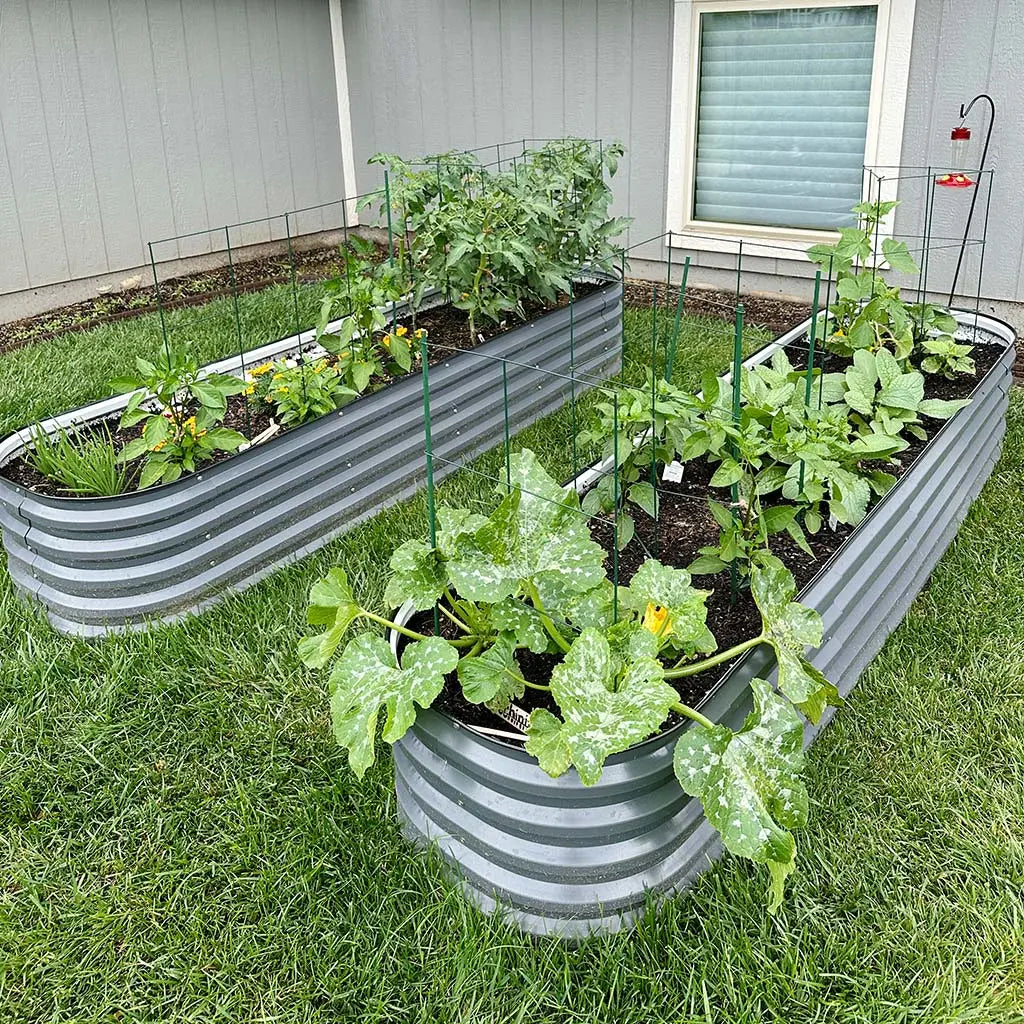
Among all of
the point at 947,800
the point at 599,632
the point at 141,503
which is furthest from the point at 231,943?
the point at 947,800

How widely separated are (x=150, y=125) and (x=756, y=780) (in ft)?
16.5

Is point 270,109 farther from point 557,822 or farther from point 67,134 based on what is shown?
point 557,822

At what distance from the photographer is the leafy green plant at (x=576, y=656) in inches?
59.0

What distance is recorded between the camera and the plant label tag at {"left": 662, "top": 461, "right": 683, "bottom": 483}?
8.19 feet

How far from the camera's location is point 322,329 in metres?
3.18

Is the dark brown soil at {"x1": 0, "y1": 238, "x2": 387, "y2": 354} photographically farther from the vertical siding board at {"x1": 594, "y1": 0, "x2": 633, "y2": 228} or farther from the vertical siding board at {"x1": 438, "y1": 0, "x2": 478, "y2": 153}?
the vertical siding board at {"x1": 594, "y1": 0, "x2": 633, "y2": 228}

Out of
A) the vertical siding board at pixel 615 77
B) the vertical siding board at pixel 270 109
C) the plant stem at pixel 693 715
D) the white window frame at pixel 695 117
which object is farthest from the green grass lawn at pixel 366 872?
the vertical siding board at pixel 270 109

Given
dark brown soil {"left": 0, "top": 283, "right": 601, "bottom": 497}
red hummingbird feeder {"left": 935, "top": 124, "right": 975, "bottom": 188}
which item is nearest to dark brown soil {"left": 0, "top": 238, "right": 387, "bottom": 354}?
dark brown soil {"left": 0, "top": 283, "right": 601, "bottom": 497}

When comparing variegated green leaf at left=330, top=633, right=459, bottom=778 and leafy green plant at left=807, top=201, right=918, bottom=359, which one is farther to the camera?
leafy green plant at left=807, top=201, right=918, bottom=359

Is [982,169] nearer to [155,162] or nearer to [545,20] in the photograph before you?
[545,20]

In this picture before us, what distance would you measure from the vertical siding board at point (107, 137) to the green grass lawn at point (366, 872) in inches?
132

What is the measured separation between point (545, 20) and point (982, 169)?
230 centimetres

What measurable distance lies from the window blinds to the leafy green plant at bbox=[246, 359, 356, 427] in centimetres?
269

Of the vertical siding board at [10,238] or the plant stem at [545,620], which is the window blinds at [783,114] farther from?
the plant stem at [545,620]
